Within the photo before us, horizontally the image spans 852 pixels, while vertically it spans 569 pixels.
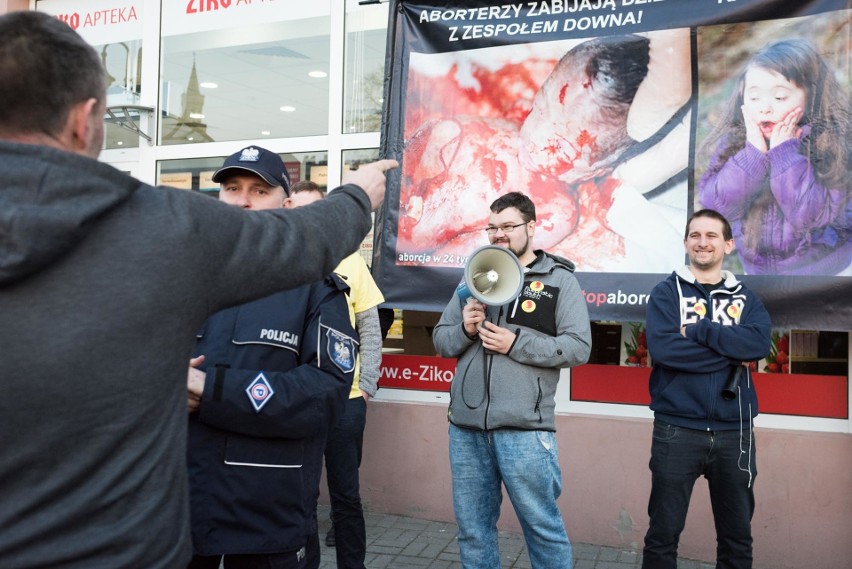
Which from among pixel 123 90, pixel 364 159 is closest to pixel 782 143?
pixel 364 159

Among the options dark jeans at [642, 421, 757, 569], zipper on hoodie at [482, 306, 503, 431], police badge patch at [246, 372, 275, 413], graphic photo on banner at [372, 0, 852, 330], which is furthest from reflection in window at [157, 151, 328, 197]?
police badge patch at [246, 372, 275, 413]

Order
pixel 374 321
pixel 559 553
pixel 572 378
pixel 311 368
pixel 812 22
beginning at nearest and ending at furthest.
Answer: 1. pixel 311 368
2. pixel 559 553
3. pixel 812 22
4. pixel 374 321
5. pixel 572 378

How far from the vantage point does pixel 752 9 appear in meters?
4.52

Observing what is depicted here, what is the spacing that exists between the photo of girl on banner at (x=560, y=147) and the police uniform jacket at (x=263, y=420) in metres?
2.80

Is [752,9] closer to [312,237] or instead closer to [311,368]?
[311,368]

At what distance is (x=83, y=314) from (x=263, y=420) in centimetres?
101

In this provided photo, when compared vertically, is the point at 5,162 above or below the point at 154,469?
above

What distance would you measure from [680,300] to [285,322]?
2.37 metres

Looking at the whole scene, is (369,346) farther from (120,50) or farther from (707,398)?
(120,50)

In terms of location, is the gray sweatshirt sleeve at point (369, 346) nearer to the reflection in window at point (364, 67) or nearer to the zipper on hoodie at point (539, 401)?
the zipper on hoodie at point (539, 401)

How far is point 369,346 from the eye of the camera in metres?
4.74

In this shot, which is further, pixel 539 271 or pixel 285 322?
pixel 539 271

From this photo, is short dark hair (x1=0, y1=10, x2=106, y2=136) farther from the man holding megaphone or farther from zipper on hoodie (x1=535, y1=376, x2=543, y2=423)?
zipper on hoodie (x1=535, y1=376, x2=543, y2=423)

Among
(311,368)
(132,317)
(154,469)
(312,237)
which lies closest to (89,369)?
(132,317)
